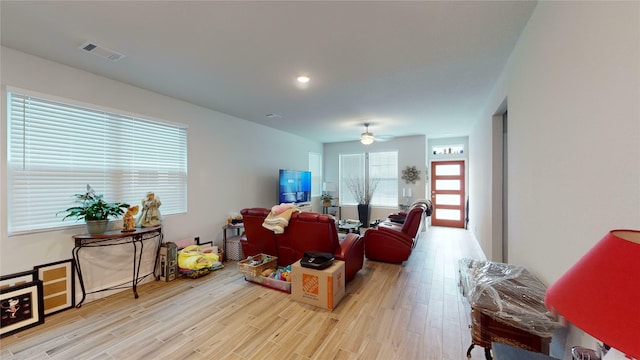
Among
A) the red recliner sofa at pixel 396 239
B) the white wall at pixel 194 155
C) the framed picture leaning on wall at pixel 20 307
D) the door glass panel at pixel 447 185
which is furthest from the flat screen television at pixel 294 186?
the door glass panel at pixel 447 185

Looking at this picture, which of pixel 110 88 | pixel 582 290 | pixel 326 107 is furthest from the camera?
pixel 326 107

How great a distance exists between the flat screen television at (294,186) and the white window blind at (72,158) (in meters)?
2.37

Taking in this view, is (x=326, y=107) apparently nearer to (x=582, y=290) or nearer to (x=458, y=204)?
(x=582, y=290)

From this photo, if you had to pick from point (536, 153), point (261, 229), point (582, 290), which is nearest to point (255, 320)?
point (261, 229)

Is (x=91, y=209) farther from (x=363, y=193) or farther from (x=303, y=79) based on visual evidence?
(x=363, y=193)

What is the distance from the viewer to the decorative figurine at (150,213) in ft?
10.4

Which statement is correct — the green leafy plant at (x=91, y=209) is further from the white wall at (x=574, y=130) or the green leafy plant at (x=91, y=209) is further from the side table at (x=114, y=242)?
the white wall at (x=574, y=130)

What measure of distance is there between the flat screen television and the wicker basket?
7.04ft

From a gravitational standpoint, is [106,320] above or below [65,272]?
below

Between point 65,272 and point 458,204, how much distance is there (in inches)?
323

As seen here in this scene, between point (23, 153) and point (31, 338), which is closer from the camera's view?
point (31, 338)

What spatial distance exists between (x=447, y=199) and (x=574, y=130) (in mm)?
6423

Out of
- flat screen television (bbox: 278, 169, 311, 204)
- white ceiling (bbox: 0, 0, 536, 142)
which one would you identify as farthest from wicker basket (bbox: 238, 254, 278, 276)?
white ceiling (bbox: 0, 0, 536, 142)

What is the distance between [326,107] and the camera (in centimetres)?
411
